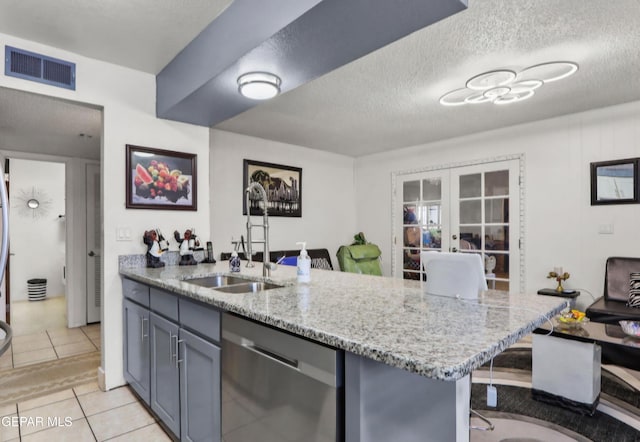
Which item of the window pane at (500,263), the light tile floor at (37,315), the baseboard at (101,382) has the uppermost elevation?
the window pane at (500,263)

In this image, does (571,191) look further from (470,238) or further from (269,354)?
(269,354)

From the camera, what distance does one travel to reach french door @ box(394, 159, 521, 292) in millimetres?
4191

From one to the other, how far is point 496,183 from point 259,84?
335cm

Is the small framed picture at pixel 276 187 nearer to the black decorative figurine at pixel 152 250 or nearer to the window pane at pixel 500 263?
the black decorative figurine at pixel 152 250

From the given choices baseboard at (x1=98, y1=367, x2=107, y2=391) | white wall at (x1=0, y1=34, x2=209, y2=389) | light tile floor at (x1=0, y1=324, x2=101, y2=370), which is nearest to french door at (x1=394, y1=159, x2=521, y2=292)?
white wall at (x1=0, y1=34, x2=209, y2=389)

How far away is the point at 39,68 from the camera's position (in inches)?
90.5

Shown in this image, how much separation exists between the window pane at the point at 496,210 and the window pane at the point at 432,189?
649 mm

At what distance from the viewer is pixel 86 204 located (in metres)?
4.49

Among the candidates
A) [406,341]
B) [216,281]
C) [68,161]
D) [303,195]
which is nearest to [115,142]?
[216,281]

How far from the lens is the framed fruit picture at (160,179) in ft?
8.87

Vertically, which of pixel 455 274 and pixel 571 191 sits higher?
pixel 571 191

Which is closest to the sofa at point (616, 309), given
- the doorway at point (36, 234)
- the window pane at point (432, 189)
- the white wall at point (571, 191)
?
the white wall at point (571, 191)

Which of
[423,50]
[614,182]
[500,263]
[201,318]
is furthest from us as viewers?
[500,263]

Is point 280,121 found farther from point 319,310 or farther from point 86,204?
point 319,310
